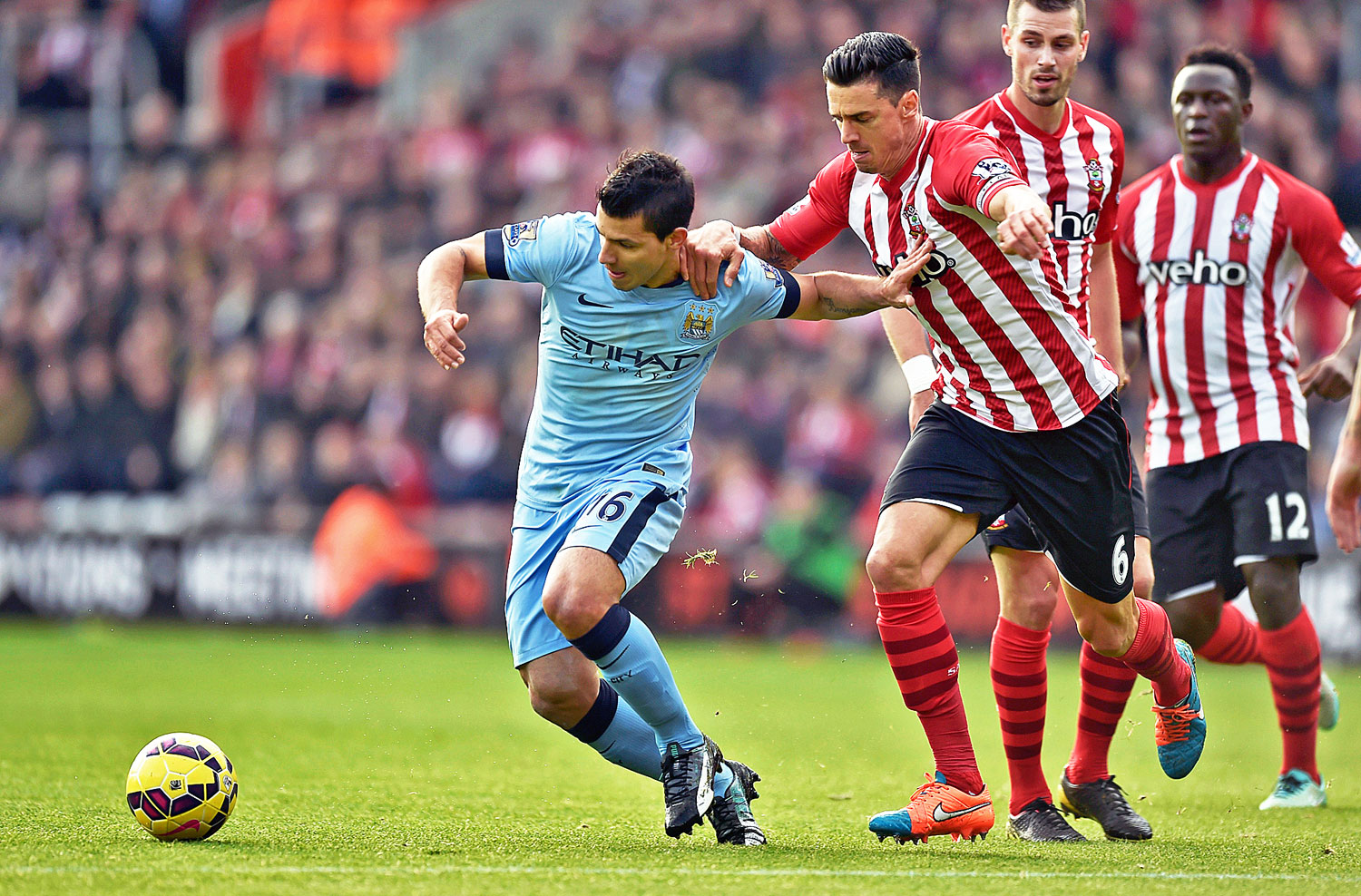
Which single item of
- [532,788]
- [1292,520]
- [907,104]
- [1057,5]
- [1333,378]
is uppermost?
[1057,5]

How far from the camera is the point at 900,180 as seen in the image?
195 inches

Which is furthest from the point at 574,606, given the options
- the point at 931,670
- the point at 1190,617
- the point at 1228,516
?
the point at 1228,516

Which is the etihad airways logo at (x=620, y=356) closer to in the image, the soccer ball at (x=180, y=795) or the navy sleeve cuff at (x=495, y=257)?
the navy sleeve cuff at (x=495, y=257)

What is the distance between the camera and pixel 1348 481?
6.01 meters

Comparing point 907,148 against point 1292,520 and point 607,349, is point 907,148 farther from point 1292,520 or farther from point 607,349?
point 1292,520

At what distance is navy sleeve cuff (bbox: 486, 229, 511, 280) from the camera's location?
522cm

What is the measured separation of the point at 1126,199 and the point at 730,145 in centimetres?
932

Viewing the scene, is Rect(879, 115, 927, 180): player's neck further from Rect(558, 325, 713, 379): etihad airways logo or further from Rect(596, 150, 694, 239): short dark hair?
Rect(558, 325, 713, 379): etihad airways logo

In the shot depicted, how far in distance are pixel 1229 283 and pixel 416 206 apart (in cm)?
1162

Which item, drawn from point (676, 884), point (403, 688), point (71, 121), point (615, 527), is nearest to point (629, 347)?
point (615, 527)

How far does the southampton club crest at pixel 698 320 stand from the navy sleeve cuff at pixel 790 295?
0.23m

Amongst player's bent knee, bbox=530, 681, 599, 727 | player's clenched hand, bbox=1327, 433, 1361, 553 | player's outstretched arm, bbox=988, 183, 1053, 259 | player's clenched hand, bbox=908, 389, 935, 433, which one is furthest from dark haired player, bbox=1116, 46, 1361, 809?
player's bent knee, bbox=530, 681, 599, 727

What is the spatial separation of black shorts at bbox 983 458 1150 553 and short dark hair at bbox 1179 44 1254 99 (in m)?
1.72

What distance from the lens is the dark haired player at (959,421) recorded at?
4.80 meters
